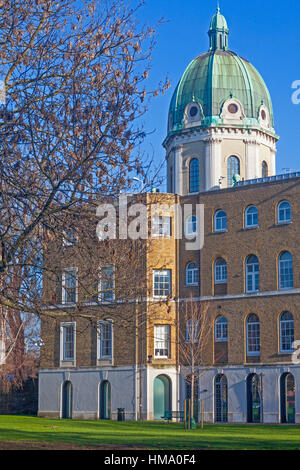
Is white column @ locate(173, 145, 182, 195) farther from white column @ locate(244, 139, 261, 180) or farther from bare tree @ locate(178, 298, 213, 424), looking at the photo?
bare tree @ locate(178, 298, 213, 424)

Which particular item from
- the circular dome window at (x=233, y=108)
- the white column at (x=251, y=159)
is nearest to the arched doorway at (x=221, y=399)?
the white column at (x=251, y=159)

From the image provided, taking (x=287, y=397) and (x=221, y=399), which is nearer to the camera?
(x=287, y=397)

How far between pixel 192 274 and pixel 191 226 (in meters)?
3.17

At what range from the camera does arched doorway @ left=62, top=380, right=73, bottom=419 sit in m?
60.5

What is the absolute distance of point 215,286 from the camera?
5547cm

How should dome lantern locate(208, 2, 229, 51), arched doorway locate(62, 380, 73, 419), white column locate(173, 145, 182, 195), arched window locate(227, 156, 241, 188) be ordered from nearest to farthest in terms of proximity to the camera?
arched doorway locate(62, 380, 73, 419), arched window locate(227, 156, 241, 188), white column locate(173, 145, 182, 195), dome lantern locate(208, 2, 229, 51)

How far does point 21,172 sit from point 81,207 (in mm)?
1624

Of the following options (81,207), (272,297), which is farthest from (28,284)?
(272,297)

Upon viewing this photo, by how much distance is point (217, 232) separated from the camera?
2199 inches

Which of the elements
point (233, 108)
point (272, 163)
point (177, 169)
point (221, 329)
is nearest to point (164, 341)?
point (221, 329)

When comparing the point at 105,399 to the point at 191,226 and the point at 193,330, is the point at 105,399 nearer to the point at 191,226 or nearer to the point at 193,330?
the point at 193,330

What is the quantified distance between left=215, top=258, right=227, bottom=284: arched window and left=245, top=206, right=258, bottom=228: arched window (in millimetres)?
2933

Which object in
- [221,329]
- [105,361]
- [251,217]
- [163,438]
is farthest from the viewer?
[105,361]

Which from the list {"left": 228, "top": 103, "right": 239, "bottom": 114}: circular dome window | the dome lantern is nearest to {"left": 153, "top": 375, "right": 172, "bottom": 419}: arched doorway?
{"left": 228, "top": 103, "right": 239, "bottom": 114}: circular dome window
